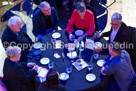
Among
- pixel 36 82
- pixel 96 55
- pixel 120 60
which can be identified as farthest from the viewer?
pixel 96 55

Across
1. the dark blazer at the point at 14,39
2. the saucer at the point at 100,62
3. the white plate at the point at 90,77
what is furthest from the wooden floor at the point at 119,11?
the white plate at the point at 90,77

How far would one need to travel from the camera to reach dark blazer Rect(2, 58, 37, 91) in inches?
130

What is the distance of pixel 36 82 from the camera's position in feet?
11.1

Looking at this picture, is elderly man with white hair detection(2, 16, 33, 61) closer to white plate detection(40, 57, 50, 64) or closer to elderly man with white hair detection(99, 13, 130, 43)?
white plate detection(40, 57, 50, 64)

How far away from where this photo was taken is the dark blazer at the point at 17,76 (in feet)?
10.8

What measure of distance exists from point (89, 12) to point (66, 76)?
5.12 ft

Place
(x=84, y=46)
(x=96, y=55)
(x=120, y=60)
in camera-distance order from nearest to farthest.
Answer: (x=120, y=60)
(x=96, y=55)
(x=84, y=46)

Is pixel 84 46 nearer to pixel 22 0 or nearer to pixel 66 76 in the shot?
pixel 66 76

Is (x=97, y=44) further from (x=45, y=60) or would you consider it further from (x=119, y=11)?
(x=119, y=11)

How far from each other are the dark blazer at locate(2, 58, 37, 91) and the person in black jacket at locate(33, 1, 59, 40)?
3.77 ft

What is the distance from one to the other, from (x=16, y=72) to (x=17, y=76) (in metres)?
0.09

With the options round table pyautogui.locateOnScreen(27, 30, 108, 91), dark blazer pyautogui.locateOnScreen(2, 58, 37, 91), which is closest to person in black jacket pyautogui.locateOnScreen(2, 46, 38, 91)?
dark blazer pyautogui.locateOnScreen(2, 58, 37, 91)

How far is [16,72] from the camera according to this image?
10.9ft

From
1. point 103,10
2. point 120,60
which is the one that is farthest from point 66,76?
point 103,10
